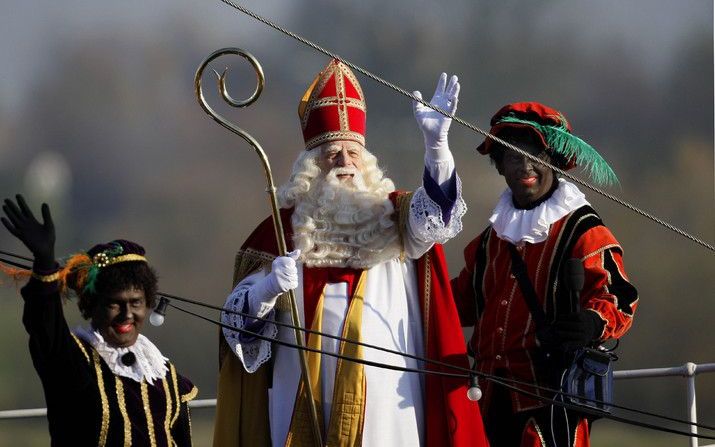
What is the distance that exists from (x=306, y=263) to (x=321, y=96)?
68 centimetres

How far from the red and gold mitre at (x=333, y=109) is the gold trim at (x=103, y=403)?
145cm

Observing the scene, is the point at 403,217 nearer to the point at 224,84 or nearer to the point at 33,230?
the point at 224,84

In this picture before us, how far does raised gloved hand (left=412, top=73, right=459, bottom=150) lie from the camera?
535cm

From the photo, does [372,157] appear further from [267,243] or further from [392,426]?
[392,426]

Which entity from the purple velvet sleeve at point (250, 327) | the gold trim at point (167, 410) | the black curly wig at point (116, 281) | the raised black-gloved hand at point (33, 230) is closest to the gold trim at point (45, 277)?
the raised black-gloved hand at point (33, 230)

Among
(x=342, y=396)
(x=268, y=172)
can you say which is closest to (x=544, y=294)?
(x=342, y=396)

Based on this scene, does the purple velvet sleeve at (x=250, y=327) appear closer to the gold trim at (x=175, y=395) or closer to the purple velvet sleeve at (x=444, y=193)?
the gold trim at (x=175, y=395)

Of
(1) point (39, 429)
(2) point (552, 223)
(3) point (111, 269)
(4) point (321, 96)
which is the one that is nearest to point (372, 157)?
(4) point (321, 96)

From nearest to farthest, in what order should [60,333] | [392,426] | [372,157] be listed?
[60,333] → [392,426] → [372,157]

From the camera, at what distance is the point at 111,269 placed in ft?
15.8

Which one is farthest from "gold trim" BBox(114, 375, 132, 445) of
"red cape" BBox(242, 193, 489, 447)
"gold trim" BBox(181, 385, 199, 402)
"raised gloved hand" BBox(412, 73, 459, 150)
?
"raised gloved hand" BBox(412, 73, 459, 150)

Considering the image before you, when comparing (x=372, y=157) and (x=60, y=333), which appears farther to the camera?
(x=372, y=157)

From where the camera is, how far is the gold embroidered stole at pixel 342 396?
17.8 feet

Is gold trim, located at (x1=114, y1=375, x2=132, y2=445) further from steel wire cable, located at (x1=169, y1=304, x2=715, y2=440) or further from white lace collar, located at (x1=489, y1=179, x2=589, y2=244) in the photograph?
white lace collar, located at (x1=489, y1=179, x2=589, y2=244)
